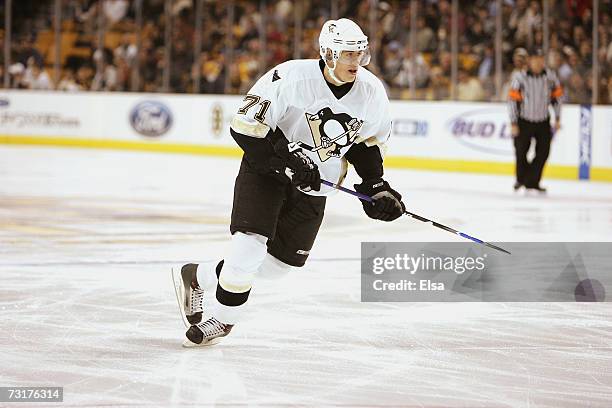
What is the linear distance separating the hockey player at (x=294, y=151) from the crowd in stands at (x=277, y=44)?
30.1ft

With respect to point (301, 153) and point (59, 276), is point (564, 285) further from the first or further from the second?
point (59, 276)

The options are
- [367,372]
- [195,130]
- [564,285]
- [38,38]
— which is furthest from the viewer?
[38,38]

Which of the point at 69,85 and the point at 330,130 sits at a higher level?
the point at 330,130

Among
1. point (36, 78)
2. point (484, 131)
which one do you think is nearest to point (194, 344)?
point (484, 131)

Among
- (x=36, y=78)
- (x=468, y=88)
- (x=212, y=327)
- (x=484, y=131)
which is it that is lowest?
(x=484, y=131)

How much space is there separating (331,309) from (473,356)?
1105mm

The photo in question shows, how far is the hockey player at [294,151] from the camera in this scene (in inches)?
165

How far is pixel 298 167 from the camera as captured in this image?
13.6ft

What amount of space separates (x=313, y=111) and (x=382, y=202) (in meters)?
0.45

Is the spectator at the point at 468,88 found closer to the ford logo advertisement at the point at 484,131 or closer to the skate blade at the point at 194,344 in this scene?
the ford logo advertisement at the point at 484,131

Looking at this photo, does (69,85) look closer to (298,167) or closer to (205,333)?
(205,333)

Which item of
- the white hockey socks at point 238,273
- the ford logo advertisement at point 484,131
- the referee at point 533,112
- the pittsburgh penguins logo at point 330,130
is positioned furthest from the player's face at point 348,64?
the ford logo advertisement at point 484,131

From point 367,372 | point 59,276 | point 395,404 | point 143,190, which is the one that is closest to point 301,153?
point 367,372

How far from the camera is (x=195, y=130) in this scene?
642 inches
